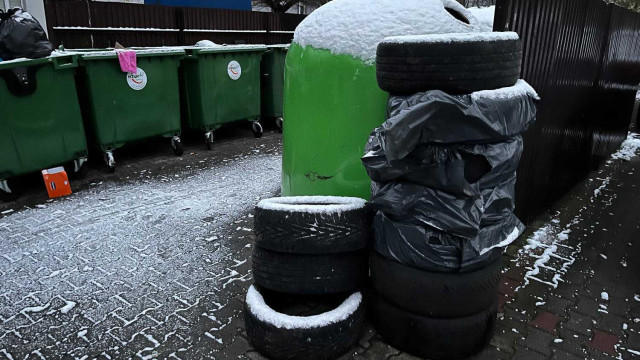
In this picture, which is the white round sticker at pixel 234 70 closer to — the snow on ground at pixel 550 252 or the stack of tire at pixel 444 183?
the snow on ground at pixel 550 252

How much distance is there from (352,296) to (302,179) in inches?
48.0

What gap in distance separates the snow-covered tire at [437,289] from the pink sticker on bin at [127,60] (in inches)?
197

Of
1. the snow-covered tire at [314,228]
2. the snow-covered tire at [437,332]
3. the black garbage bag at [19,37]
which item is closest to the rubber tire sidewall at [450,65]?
the snow-covered tire at [314,228]

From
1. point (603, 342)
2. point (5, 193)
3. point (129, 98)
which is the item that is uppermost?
point (129, 98)

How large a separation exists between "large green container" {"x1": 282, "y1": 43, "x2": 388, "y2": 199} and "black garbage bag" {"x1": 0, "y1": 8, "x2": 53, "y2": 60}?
341 centimetres

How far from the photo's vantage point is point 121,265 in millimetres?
3666

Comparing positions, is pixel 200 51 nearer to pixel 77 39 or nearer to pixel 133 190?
pixel 133 190

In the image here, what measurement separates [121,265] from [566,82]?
469cm

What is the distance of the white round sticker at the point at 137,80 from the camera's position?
6.30 m

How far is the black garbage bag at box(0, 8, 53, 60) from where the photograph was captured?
4.96 m

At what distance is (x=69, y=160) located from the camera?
5613 mm

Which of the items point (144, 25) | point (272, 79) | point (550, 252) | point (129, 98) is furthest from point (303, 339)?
point (144, 25)

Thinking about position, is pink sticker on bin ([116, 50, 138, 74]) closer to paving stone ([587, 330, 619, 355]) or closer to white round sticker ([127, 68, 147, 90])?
white round sticker ([127, 68, 147, 90])

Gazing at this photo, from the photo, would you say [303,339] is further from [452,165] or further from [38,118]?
[38,118]
